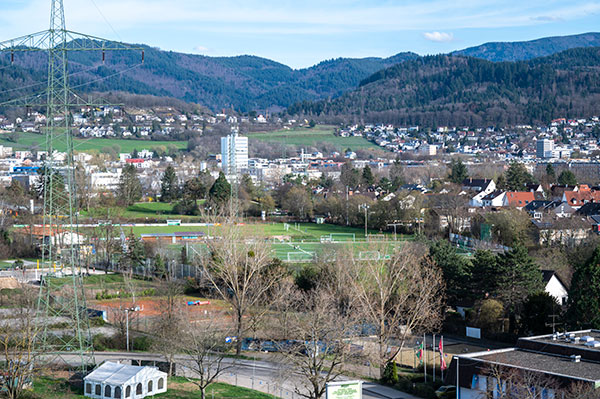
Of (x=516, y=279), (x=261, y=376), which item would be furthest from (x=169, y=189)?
(x=261, y=376)

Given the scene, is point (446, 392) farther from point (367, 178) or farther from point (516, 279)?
point (367, 178)

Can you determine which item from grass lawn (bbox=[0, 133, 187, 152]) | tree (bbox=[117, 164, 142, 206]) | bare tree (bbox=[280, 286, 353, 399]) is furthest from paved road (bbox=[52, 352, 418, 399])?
grass lawn (bbox=[0, 133, 187, 152])

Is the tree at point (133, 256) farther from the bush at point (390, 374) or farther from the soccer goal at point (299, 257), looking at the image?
the bush at point (390, 374)

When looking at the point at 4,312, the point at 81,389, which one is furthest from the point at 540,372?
the point at 4,312

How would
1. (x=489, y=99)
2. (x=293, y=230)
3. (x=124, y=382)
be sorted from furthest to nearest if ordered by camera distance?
(x=489, y=99), (x=293, y=230), (x=124, y=382)

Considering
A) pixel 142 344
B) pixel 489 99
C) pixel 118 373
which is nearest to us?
pixel 118 373

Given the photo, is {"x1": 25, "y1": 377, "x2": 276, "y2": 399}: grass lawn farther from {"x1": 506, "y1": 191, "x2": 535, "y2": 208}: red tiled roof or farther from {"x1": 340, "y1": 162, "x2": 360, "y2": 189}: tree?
{"x1": 340, "y1": 162, "x2": 360, "y2": 189}: tree

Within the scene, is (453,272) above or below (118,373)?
above
